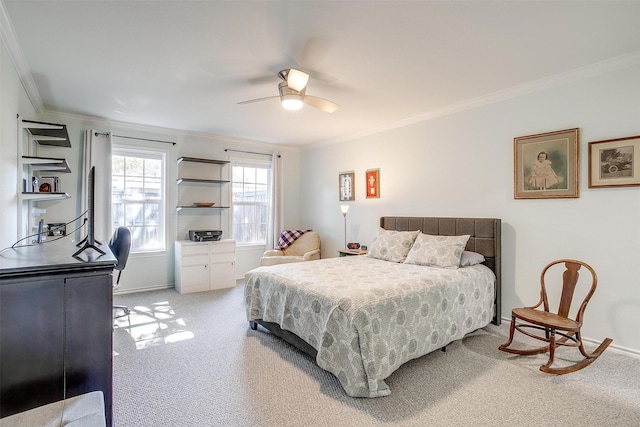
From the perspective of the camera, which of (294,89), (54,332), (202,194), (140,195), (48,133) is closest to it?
(54,332)

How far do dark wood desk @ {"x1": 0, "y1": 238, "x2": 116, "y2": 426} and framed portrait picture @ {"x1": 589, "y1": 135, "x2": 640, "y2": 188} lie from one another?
3.77 meters

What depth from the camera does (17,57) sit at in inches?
97.8

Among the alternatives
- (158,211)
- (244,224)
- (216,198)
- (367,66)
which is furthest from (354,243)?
(158,211)

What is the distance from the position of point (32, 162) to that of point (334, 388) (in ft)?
10.8

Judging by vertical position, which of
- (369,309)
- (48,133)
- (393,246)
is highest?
(48,133)

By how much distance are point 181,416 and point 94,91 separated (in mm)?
3328

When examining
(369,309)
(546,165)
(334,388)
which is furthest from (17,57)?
(546,165)

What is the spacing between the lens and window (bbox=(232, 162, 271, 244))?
568 centimetres

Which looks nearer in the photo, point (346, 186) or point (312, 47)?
point (312, 47)

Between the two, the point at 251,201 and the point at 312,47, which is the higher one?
the point at 312,47

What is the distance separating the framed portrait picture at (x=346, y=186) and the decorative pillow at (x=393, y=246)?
1.37m

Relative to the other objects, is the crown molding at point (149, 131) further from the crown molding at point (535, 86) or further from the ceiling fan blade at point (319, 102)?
the ceiling fan blade at point (319, 102)

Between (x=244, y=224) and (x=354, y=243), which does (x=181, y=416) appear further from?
(x=244, y=224)

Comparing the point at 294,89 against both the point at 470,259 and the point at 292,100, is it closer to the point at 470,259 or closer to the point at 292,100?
the point at 292,100
